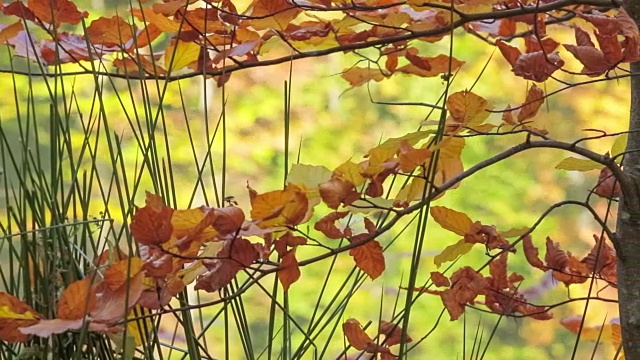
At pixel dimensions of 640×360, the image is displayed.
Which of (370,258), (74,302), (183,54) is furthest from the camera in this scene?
(183,54)

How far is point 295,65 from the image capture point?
151 inches

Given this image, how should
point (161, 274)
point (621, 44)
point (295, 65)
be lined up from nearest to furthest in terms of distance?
point (161, 274) → point (621, 44) → point (295, 65)

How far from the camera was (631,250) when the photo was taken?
0.77m

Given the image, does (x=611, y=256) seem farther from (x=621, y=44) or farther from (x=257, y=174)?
(x=257, y=174)

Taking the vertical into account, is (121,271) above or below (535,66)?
below

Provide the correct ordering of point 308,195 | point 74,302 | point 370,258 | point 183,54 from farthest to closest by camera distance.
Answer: point 183,54, point 370,258, point 308,195, point 74,302

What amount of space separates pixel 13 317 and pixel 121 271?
0.25ft

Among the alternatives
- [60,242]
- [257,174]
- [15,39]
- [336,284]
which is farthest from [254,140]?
[60,242]

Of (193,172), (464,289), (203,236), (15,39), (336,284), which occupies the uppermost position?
(15,39)

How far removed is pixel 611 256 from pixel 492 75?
275 cm

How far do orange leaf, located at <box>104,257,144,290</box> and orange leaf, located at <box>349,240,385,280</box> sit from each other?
0.25 metres

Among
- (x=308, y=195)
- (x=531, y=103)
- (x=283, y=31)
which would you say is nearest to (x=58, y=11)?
(x=283, y=31)

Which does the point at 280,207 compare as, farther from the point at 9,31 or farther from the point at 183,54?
the point at 9,31

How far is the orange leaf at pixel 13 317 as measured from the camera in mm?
553
